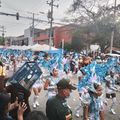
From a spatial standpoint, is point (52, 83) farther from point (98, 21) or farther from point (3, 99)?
point (98, 21)

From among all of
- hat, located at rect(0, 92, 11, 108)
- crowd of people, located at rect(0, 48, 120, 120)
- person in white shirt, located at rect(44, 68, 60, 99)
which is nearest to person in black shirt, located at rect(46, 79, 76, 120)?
crowd of people, located at rect(0, 48, 120, 120)

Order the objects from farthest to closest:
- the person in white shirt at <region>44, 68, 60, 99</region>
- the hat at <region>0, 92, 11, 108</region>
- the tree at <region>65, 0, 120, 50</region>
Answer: the tree at <region>65, 0, 120, 50</region> → the person in white shirt at <region>44, 68, 60, 99</region> → the hat at <region>0, 92, 11, 108</region>

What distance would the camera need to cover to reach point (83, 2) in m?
55.2

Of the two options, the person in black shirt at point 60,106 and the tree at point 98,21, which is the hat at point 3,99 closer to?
the person in black shirt at point 60,106

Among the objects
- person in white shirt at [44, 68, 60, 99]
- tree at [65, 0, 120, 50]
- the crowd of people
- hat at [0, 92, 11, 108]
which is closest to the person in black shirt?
the crowd of people

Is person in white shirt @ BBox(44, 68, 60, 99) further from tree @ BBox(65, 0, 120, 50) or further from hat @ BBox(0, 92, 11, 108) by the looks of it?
tree @ BBox(65, 0, 120, 50)

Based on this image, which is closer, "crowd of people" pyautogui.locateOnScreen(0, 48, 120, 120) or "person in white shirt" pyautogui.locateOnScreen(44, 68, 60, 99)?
"crowd of people" pyautogui.locateOnScreen(0, 48, 120, 120)

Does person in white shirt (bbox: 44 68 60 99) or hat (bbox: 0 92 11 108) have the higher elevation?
hat (bbox: 0 92 11 108)

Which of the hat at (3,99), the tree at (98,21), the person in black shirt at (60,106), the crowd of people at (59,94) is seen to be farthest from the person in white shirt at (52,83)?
the tree at (98,21)

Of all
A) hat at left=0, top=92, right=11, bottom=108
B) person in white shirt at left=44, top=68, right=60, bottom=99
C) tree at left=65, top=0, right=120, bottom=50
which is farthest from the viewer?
tree at left=65, top=0, right=120, bottom=50

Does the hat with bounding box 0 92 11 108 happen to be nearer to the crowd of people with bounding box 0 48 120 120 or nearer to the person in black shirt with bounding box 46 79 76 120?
the crowd of people with bounding box 0 48 120 120

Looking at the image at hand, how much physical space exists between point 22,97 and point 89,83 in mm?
4792

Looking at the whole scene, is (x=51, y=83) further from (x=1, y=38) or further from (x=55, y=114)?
(x=1, y=38)

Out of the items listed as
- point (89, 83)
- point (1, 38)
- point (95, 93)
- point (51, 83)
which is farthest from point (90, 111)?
point (1, 38)
